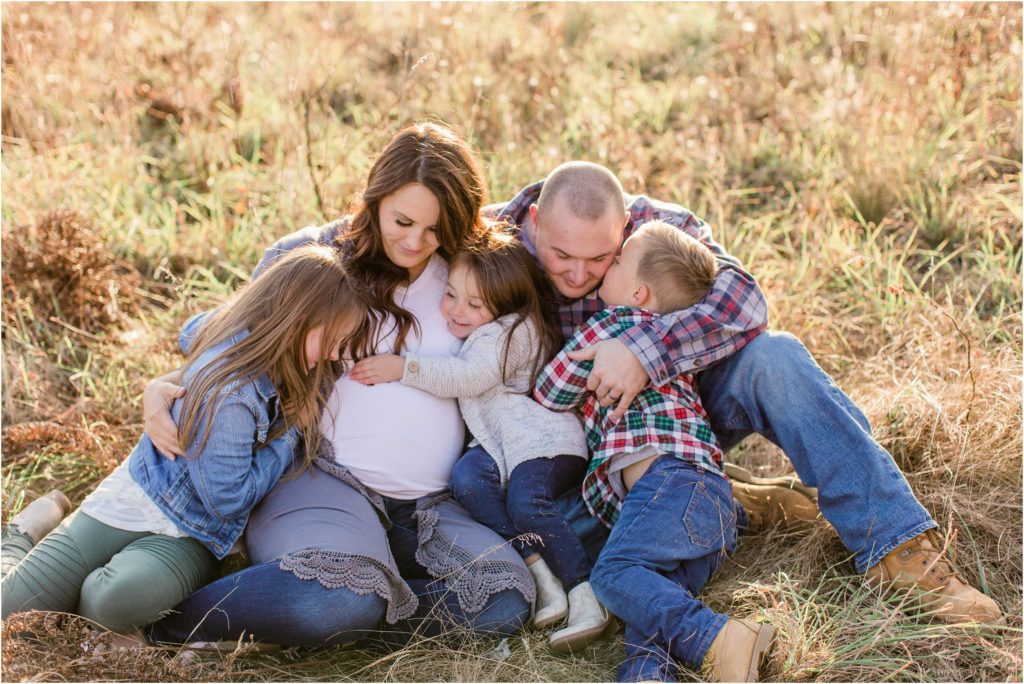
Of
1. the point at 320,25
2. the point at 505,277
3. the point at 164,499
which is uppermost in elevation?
the point at 320,25

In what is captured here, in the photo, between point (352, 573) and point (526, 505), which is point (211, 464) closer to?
point (352, 573)

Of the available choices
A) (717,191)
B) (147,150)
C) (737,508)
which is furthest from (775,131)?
(147,150)

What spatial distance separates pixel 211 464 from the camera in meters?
2.79

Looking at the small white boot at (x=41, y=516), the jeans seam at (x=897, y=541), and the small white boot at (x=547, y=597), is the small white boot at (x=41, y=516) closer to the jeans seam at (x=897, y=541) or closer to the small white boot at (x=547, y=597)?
the small white boot at (x=547, y=597)

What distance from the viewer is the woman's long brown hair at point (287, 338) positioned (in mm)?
2828

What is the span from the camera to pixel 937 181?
15.4ft

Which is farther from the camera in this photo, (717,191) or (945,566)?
(717,191)

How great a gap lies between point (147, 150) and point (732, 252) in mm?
3292

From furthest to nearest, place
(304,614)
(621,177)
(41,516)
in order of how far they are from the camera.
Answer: (621,177) < (41,516) < (304,614)

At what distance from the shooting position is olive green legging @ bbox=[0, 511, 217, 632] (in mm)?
Result: 2695

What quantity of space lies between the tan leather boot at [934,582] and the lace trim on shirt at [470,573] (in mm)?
1089

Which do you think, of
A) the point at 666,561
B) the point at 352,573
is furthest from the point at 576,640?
the point at 352,573

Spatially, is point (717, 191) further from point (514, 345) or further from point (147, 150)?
point (147, 150)

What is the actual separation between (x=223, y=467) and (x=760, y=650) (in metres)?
1.59
